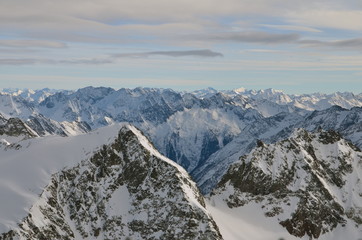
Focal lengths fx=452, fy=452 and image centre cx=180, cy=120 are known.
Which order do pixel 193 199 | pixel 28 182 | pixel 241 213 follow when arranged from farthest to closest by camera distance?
pixel 241 213 < pixel 193 199 < pixel 28 182

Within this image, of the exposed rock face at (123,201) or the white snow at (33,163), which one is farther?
the exposed rock face at (123,201)

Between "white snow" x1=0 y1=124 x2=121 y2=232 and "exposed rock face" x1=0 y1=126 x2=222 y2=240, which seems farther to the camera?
"exposed rock face" x1=0 y1=126 x2=222 y2=240

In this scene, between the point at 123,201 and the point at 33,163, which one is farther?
the point at 123,201

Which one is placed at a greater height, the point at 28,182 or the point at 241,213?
the point at 28,182

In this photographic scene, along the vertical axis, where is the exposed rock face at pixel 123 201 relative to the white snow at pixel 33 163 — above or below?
below

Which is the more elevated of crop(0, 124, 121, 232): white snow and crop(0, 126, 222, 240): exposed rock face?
crop(0, 124, 121, 232): white snow

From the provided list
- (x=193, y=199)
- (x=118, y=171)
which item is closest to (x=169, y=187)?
(x=193, y=199)

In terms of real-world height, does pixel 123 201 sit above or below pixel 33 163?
below

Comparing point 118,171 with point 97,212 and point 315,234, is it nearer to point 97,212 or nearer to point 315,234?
point 97,212
